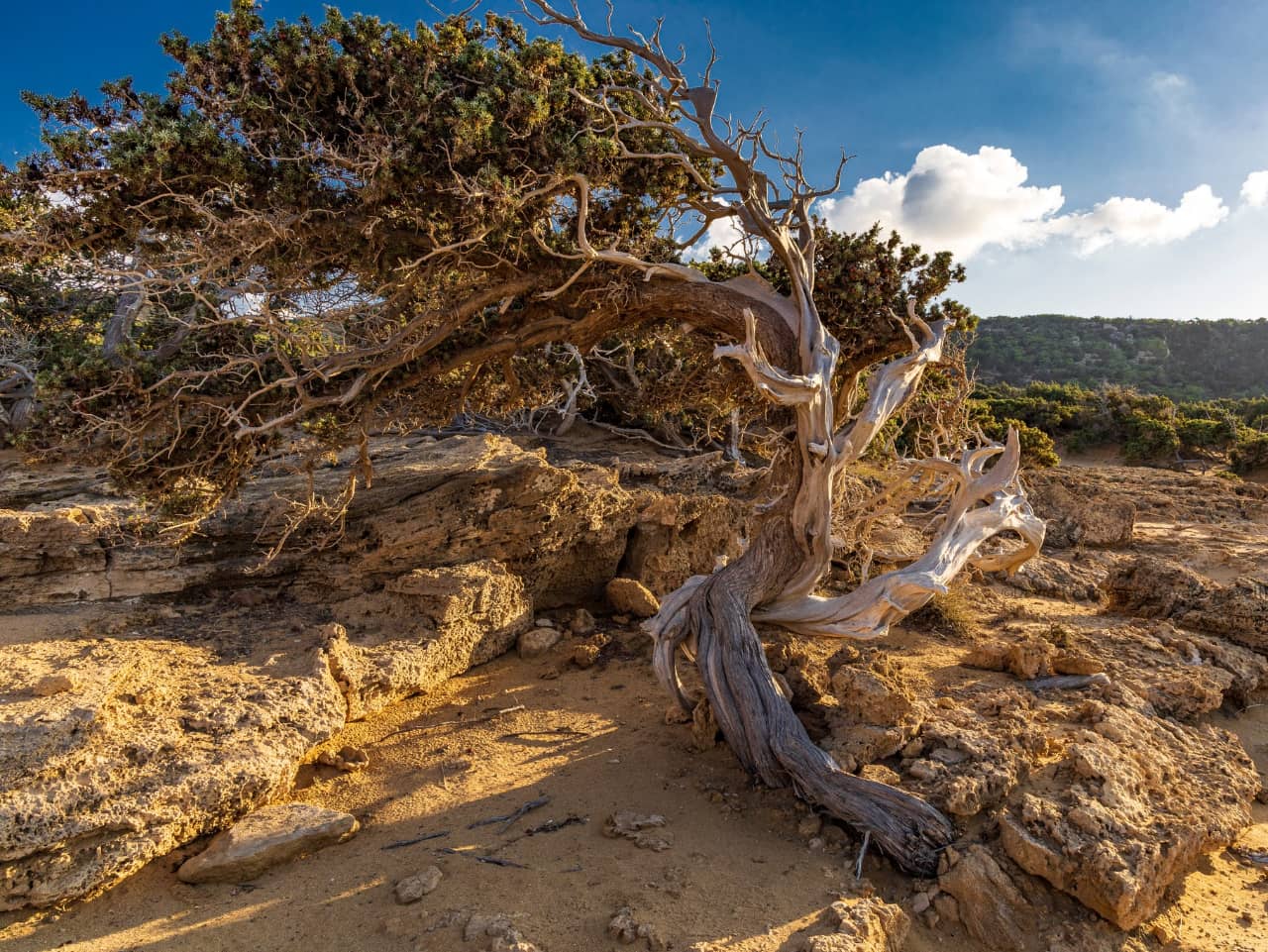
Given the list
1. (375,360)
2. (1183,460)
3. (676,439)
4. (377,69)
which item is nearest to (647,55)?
(377,69)

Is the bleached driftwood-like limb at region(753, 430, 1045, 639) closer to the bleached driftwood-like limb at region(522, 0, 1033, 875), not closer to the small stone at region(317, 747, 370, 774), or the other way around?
the bleached driftwood-like limb at region(522, 0, 1033, 875)

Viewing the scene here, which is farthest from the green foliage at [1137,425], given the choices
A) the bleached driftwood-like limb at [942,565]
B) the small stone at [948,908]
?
the small stone at [948,908]

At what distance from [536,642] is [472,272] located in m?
3.95

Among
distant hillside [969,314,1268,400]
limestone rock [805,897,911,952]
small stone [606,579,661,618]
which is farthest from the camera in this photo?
distant hillside [969,314,1268,400]

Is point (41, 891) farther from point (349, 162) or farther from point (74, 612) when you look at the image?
point (349, 162)

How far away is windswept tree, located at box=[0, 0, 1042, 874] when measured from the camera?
461 cm

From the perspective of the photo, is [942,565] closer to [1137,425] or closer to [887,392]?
[887,392]

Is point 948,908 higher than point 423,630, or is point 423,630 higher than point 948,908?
point 423,630

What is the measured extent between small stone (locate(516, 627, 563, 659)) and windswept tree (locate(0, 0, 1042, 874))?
2129 mm

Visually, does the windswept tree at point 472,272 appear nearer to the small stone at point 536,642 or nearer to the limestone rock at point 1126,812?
the limestone rock at point 1126,812

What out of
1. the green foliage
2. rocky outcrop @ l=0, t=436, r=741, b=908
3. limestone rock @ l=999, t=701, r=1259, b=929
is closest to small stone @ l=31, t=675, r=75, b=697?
rocky outcrop @ l=0, t=436, r=741, b=908

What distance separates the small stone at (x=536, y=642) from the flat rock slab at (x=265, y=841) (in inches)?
119

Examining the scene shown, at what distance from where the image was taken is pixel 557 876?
153 inches

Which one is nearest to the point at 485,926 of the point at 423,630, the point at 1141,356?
the point at 423,630
